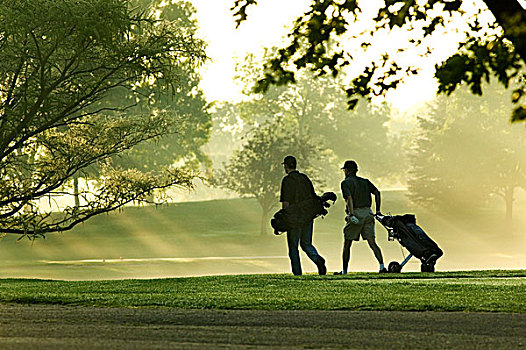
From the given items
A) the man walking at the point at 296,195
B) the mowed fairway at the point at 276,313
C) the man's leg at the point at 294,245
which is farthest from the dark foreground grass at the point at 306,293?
the man walking at the point at 296,195

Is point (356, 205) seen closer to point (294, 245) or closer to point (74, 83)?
point (294, 245)

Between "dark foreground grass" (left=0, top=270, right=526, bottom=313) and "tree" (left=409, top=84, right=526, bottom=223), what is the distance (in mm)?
53068

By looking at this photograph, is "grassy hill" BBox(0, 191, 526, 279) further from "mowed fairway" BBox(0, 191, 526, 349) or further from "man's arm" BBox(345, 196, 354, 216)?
"mowed fairway" BBox(0, 191, 526, 349)

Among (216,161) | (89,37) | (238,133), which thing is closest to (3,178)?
(89,37)

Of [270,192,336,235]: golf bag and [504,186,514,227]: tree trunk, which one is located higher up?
[504,186,514,227]: tree trunk

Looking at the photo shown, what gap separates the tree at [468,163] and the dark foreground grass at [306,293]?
53068 millimetres

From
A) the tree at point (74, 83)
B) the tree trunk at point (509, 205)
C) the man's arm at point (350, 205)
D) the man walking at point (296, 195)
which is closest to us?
the man walking at point (296, 195)

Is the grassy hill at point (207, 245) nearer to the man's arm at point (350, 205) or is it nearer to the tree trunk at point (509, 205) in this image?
the tree trunk at point (509, 205)

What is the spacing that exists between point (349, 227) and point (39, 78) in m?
7.74

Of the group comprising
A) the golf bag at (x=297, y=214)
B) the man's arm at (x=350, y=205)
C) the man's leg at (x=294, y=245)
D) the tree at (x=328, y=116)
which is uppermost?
the tree at (x=328, y=116)

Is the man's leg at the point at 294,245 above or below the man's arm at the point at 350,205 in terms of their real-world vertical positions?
below

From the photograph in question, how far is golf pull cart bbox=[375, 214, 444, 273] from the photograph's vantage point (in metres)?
16.7

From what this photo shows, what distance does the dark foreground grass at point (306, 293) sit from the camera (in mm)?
10617

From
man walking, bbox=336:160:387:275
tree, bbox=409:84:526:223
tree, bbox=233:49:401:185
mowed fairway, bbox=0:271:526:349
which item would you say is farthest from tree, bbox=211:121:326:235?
mowed fairway, bbox=0:271:526:349
